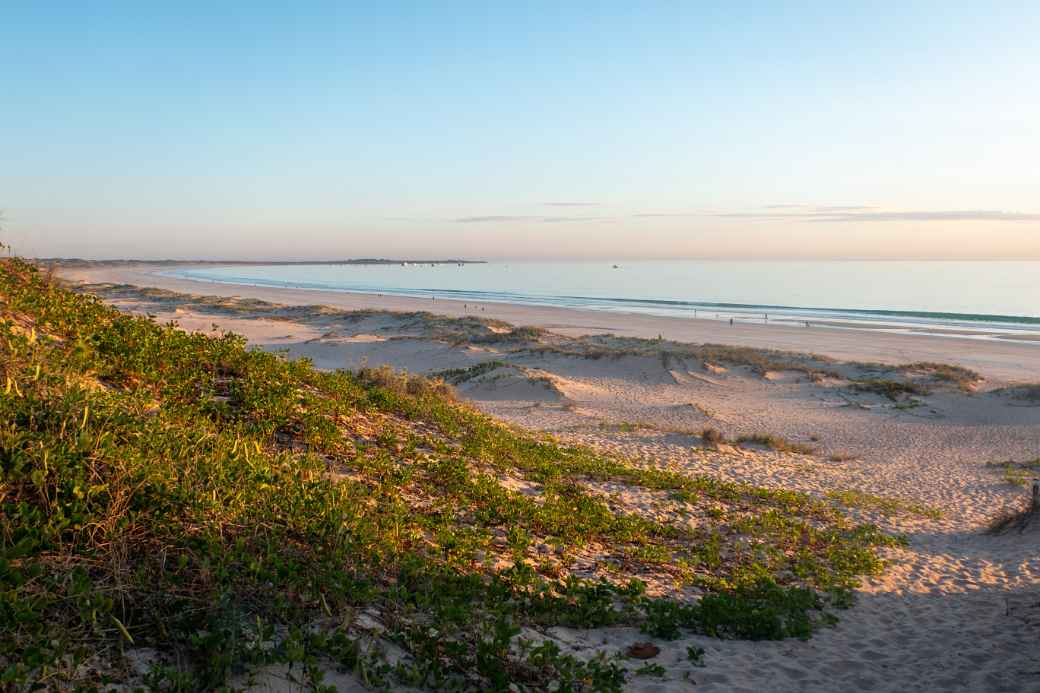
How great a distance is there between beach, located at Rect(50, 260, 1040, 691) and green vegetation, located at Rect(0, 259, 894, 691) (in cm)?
46

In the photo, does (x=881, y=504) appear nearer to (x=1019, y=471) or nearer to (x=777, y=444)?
(x=777, y=444)

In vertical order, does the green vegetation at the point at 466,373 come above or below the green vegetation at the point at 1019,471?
above

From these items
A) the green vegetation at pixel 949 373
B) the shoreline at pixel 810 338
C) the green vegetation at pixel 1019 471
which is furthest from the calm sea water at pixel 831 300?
the green vegetation at pixel 1019 471

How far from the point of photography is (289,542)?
5410 millimetres

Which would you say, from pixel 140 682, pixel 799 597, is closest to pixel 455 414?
pixel 799 597

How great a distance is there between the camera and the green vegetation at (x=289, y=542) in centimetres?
421

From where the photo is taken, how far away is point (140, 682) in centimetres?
385

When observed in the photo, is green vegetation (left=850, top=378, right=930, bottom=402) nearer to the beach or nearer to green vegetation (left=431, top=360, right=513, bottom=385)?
the beach

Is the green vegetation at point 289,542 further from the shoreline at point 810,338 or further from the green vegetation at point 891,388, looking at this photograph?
the shoreline at point 810,338

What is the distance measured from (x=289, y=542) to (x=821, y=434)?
674 inches

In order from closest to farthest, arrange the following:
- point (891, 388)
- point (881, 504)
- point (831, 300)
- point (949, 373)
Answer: point (881, 504), point (891, 388), point (949, 373), point (831, 300)

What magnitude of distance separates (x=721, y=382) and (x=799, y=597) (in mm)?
20554

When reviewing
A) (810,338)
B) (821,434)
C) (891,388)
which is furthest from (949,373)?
(810,338)

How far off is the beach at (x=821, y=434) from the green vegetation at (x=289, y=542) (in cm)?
46
